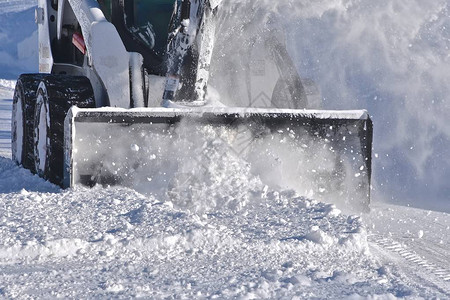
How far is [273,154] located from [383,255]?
1.23m

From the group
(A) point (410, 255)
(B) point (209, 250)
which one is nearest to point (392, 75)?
(A) point (410, 255)

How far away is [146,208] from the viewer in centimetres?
390

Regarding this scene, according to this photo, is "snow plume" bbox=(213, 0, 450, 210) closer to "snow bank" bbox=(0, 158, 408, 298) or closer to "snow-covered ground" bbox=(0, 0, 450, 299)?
"snow-covered ground" bbox=(0, 0, 450, 299)

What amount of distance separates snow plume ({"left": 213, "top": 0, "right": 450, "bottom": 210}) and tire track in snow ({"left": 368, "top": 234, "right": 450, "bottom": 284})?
1.53 m

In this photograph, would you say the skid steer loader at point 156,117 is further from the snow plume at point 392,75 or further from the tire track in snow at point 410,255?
the tire track in snow at point 410,255

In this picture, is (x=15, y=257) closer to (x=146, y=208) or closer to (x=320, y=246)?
(x=146, y=208)

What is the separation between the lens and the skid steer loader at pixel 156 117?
14.8ft

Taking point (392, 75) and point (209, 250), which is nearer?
point (209, 250)

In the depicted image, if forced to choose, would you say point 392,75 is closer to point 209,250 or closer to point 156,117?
point 156,117

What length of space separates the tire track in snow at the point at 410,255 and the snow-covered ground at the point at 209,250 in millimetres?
11

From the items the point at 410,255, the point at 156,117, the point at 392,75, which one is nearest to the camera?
the point at 410,255

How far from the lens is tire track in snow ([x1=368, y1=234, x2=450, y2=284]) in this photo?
358 centimetres

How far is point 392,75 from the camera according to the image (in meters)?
8.32

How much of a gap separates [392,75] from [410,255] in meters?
4.70
